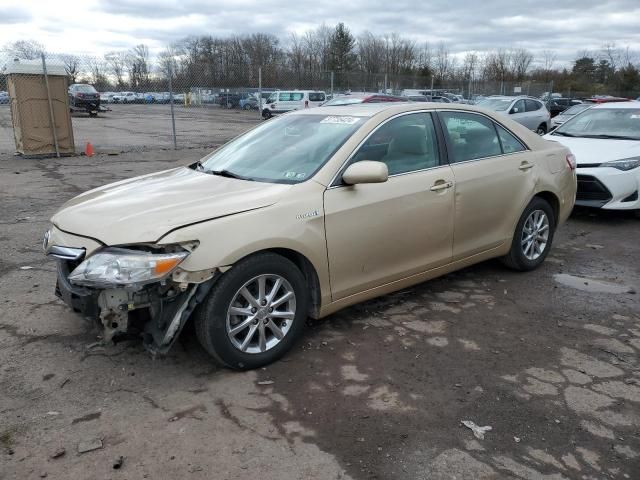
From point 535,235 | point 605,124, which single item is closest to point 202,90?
point 605,124

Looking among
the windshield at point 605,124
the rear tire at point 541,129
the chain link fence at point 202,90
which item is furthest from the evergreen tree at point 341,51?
the windshield at point 605,124

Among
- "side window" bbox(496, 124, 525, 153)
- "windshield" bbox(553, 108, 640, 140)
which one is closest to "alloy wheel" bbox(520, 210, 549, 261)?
"side window" bbox(496, 124, 525, 153)

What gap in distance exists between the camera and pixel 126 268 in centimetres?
299

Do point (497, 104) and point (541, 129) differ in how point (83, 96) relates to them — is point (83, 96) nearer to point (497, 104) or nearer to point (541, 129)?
point (497, 104)

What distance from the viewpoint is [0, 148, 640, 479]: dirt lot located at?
263 cm

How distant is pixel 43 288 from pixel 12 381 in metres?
1.60

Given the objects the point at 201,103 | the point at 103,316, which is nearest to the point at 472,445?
the point at 103,316

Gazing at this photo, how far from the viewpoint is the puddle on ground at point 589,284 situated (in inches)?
196

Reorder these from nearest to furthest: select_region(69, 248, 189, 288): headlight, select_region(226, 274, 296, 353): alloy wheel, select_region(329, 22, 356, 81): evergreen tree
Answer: select_region(69, 248, 189, 288): headlight → select_region(226, 274, 296, 353): alloy wheel → select_region(329, 22, 356, 81): evergreen tree

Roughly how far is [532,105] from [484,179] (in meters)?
16.7

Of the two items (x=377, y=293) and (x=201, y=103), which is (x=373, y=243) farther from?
(x=201, y=103)

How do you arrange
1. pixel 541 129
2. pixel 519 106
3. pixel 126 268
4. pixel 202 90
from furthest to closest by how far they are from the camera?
pixel 202 90, pixel 541 129, pixel 519 106, pixel 126 268

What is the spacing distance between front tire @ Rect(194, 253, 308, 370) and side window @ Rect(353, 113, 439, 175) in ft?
3.49

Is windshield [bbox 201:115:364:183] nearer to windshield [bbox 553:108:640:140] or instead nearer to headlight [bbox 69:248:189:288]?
headlight [bbox 69:248:189:288]
